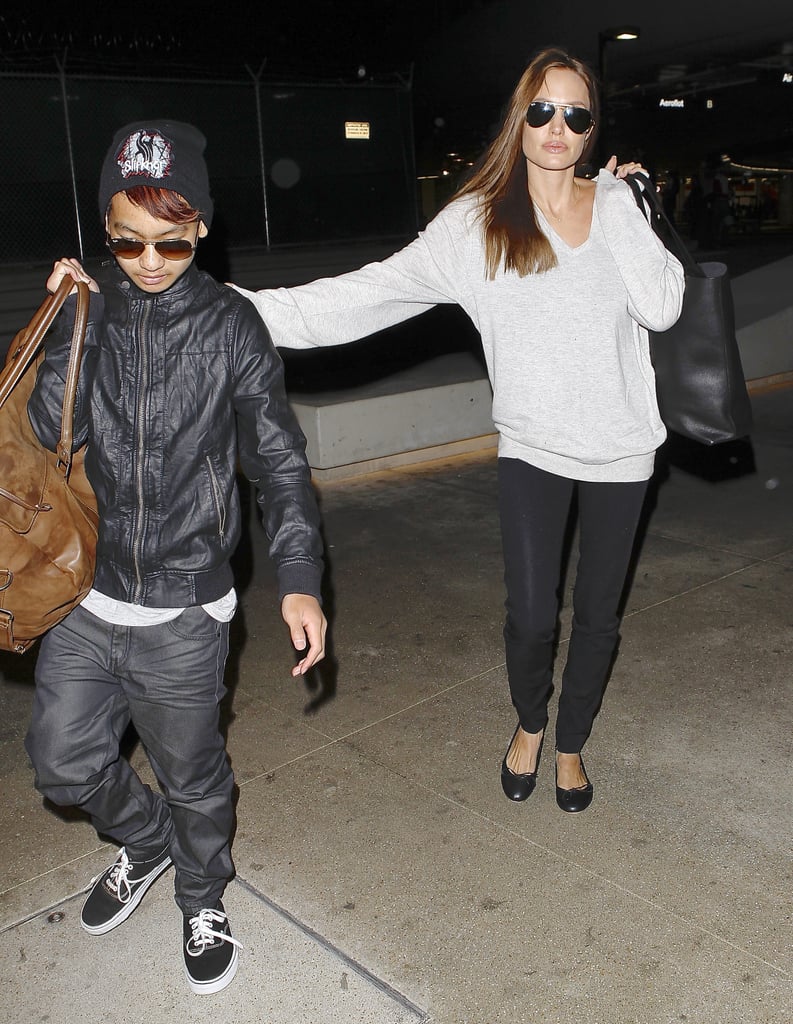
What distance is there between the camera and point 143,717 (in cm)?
226

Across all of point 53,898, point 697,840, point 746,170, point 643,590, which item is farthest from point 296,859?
point 746,170

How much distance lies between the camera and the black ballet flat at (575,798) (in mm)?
3093

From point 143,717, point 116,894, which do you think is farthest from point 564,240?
point 116,894

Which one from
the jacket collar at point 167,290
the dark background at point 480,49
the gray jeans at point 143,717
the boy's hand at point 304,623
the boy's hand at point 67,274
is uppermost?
the dark background at point 480,49

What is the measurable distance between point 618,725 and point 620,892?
1024 millimetres

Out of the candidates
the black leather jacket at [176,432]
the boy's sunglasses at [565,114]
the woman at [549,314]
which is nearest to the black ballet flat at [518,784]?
the woman at [549,314]

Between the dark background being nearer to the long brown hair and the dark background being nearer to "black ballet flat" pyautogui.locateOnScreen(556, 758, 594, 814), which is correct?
the long brown hair

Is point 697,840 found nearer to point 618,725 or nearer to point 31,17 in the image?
point 618,725

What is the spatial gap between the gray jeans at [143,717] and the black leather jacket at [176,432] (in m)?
0.11

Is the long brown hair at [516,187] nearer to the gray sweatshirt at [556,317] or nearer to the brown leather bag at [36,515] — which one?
the gray sweatshirt at [556,317]

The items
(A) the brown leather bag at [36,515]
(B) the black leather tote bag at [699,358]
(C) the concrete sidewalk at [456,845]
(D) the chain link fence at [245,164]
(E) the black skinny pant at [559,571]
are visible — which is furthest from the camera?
(D) the chain link fence at [245,164]

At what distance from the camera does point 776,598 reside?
4.79m

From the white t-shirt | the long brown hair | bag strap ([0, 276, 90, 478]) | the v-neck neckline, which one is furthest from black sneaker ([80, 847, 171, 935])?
the v-neck neckline

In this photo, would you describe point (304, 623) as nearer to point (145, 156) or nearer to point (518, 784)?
point (145, 156)
